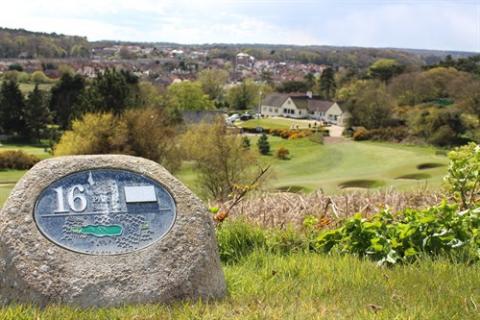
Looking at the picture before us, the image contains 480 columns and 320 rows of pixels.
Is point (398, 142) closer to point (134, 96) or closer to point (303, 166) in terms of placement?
point (303, 166)

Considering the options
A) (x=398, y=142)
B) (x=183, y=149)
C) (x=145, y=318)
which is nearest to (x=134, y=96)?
(x=183, y=149)

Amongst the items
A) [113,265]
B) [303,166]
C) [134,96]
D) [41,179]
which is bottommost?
[303,166]

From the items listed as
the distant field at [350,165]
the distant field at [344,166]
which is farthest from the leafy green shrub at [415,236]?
the distant field at [350,165]

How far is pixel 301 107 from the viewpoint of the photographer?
95.0m

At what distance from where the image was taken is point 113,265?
4297mm

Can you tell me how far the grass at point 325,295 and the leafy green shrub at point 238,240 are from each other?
0.31 m

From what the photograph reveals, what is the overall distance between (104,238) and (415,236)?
258cm

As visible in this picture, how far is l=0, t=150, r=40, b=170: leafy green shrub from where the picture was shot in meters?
44.8

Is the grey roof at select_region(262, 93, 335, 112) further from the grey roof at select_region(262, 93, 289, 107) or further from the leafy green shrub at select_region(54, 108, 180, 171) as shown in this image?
the leafy green shrub at select_region(54, 108, 180, 171)

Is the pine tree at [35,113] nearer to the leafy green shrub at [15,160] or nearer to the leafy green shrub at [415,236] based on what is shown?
the leafy green shrub at [15,160]


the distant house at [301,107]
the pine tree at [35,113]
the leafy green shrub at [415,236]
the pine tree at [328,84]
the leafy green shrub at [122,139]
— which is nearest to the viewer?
the leafy green shrub at [415,236]

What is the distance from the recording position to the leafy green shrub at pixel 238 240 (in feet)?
19.1

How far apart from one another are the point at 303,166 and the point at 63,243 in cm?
4213

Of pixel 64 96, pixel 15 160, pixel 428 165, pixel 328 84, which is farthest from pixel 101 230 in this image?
pixel 328 84
